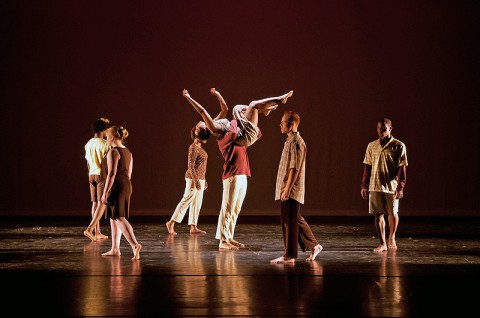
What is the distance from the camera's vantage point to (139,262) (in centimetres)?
652

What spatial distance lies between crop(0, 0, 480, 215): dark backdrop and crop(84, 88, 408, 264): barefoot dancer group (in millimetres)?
2857

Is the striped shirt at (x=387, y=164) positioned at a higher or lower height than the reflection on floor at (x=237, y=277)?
higher

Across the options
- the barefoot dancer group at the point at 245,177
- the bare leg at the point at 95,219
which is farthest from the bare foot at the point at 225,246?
the bare leg at the point at 95,219

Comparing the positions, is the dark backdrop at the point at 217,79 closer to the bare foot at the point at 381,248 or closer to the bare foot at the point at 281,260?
the bare foot at the point at 381,248

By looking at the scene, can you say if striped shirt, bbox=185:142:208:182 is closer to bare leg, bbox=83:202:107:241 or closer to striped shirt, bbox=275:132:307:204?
bare leg, bbox=83:202:107:241

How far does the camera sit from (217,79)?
37.9 feet

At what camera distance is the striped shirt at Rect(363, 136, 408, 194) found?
7.39 meters

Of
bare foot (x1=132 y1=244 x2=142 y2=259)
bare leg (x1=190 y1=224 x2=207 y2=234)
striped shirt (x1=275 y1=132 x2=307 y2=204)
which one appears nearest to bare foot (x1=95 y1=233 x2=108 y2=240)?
bare leg (x1=190 y1=224 x2=207 y2=234)

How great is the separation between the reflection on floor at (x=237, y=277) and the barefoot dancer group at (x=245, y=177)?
24 centimetres

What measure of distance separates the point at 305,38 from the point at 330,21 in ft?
1.59

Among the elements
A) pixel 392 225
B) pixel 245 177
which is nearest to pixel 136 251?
pixel 245 177

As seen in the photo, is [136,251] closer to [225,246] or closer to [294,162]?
[225,246]

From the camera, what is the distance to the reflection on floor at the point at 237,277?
15.0ft

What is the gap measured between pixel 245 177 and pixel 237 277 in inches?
79.1
